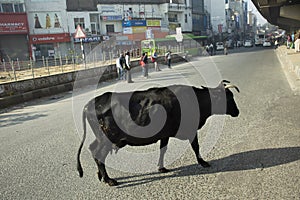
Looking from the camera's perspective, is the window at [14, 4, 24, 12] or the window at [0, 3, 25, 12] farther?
the window at [14, 4, 24, 12]

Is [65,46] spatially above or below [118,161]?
above

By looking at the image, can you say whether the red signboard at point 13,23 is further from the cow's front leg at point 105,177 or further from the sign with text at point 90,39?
the cow's front leg at point 105,177

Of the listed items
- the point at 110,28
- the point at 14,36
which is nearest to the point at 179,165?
the point at 14,36

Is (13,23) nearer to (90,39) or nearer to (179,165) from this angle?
(90,39)

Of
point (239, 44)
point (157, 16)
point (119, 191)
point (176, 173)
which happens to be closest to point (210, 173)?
point (176, 173)

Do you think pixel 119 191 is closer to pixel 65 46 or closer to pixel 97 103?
pixel 97 103

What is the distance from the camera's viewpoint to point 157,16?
5066cm

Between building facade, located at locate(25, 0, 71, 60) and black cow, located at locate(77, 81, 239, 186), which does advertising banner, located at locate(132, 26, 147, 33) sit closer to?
building facade, located at locate(25, 0, 71, 60)

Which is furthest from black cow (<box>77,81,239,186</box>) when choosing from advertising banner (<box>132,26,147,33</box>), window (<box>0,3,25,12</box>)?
advertising banner (<box>132,26,147,33</box>)

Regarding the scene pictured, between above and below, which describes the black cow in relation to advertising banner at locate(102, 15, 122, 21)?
below

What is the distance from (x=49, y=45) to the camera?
3684 cm

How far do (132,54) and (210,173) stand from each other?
93.9 ft

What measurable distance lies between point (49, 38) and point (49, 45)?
3.15ft

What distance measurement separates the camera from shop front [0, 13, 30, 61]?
106 ft
